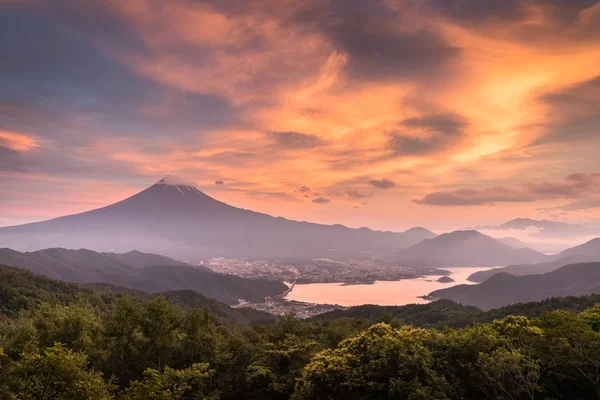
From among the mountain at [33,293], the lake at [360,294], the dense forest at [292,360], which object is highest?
the dense forest at [292,360]

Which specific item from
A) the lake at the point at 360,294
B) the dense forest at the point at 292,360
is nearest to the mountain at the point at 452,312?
the lake at the point at 360,294

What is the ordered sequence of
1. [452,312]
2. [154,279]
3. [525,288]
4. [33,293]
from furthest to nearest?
[154,279]
[525,288]
[452,312]
[33,293]

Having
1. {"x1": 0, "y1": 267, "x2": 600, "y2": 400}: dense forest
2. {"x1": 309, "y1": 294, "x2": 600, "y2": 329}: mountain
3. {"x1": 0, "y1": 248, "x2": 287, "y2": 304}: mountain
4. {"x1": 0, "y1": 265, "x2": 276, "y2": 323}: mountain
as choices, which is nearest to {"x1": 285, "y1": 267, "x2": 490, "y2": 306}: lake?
{"x1": 0, "y1": 248, "x2": 287, "y2": 304}: mountain

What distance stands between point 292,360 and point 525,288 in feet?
605

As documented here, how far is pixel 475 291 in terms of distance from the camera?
557 feet

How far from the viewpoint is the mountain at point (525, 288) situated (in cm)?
14825

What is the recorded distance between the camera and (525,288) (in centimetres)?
16162

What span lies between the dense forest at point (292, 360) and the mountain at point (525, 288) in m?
152

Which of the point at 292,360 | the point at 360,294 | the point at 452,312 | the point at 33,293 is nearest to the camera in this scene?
the point at 292,360

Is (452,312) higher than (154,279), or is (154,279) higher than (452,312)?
(452,312)

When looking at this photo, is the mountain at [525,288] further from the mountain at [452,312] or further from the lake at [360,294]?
the mountain at [452,312]

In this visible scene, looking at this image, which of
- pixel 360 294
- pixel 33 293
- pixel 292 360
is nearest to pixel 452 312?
pixel 360 294

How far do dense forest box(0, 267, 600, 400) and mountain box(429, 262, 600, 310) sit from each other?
152 metres

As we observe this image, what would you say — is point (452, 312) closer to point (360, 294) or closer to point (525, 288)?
point (360, 294)
